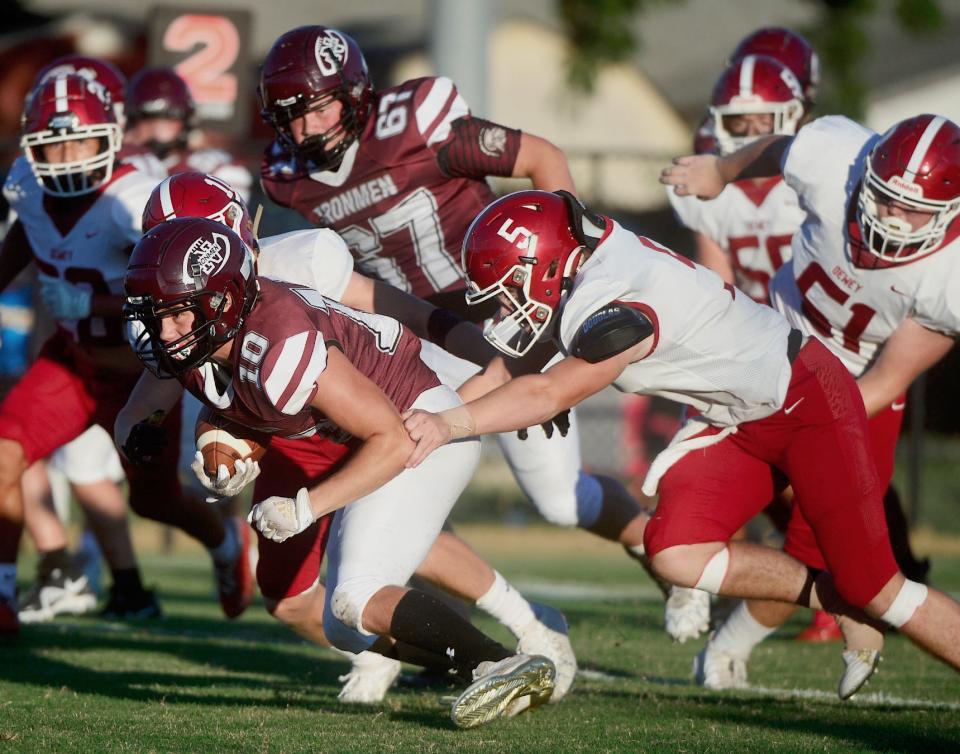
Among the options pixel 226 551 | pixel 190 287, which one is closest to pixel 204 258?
pixel 190 287

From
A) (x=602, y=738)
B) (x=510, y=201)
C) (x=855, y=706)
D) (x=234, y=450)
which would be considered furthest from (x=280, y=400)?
(x=855, y=706)

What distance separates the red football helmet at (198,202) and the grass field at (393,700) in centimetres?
144

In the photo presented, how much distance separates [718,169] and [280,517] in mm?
2195

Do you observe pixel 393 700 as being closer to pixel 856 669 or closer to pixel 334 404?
pixel 334 404

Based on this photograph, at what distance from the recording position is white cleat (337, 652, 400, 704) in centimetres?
448

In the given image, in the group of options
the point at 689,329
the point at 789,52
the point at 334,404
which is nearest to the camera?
the point at 334,404

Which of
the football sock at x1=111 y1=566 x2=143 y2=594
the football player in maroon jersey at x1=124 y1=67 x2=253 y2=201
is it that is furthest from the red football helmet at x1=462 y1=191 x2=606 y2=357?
the football player in maroon jersey at x1=124 y1=67 x2=253 y2=201

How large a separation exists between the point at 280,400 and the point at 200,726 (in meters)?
0.96

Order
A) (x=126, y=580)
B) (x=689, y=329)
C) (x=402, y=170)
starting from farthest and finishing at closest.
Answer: (x=126, y=580), (x=402, y=170), (x=689, y=329)

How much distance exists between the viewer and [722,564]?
14.3ft

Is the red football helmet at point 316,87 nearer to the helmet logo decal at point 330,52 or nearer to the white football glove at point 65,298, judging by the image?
the helmet logo decal at point 330,52

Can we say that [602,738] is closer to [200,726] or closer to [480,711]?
[480,711]

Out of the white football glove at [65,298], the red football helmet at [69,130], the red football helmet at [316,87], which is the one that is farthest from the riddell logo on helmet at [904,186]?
the white football glove at [65,298]

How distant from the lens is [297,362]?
3.60 m
